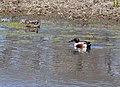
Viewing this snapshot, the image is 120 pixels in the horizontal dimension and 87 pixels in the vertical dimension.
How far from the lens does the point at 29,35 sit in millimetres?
26406

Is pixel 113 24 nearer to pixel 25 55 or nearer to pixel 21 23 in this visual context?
pixel 21 23

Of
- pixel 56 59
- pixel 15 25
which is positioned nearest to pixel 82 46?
pixel 56 59

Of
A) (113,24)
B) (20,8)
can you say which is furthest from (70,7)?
(113,24)

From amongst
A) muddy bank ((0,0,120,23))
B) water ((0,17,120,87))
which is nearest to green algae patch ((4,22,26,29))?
water ((0,17,120,87))

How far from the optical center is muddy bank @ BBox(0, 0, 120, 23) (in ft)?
122

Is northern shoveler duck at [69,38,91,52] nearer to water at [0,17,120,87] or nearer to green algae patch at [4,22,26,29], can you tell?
water at [0,17,120,87]

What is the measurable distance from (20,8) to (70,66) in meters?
21.7

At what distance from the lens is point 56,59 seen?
19.4m

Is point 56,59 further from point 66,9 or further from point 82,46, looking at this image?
point 66,9

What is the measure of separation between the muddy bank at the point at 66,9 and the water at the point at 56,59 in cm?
770

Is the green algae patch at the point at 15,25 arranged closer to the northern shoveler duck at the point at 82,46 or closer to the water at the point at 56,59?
the water at the point at 56,59

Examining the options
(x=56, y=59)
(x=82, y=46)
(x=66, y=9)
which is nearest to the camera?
(x=56, y=59)

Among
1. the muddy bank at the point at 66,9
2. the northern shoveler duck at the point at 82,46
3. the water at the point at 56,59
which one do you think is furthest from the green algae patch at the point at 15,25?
the northern shoveler duck at the point at 82,46

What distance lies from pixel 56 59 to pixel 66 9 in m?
19.9
